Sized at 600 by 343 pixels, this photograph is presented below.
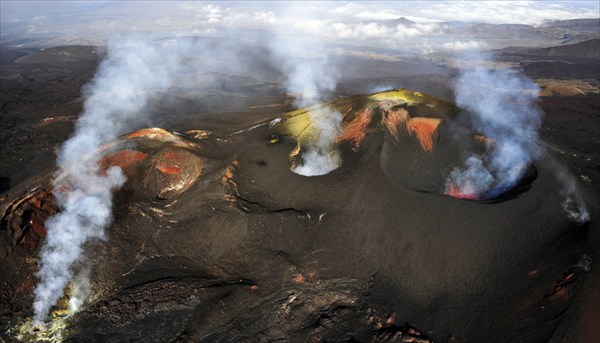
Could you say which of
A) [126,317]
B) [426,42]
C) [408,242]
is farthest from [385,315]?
[426,42]

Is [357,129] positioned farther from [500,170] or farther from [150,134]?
[150,134]

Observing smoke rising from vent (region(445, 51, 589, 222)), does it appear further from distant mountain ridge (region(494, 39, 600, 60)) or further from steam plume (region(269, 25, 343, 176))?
distant mountain ridge (region(494, 39, 600, 60))

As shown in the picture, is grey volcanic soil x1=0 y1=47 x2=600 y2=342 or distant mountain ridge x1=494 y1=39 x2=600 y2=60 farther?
distant mountain ridge x1=494 y1=39 x2=600 y2=60

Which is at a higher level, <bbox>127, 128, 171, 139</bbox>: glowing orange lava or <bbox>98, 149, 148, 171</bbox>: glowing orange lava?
<bbox>127, 128, 171, 139</bbox>: glowing orange lava

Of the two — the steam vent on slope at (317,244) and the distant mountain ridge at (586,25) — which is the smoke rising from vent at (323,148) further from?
the distant mountain ridge at (586,25)

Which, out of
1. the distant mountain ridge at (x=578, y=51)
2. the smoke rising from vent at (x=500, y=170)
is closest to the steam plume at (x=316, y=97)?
the smoke rising from vent at (x=500, y=170)

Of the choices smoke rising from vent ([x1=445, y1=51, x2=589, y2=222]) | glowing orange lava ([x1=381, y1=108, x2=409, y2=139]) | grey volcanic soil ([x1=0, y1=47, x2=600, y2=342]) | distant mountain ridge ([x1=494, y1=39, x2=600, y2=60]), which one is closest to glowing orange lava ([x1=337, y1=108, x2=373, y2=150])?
glowing orange lava ([x1=381, y1=108, x2=409, y2=139])
